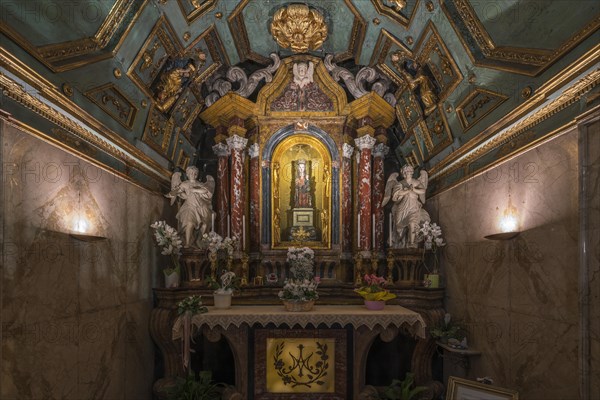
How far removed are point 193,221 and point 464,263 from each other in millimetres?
4850

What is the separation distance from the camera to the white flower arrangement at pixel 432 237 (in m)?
7.14

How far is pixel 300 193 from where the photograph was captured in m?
8.74

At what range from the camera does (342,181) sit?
28.3 feet

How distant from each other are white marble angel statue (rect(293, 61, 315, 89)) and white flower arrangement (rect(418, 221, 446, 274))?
12.8 ft

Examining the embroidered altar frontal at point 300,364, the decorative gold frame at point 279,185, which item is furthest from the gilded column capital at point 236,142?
the embroidered altar frontal at point 300,364

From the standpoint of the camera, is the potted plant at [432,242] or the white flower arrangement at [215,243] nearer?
the potted plant at [432,242]

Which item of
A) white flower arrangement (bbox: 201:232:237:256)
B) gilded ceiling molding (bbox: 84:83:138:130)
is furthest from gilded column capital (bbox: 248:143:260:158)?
gilded ceiling molding (bbox: 84:83:138:130)

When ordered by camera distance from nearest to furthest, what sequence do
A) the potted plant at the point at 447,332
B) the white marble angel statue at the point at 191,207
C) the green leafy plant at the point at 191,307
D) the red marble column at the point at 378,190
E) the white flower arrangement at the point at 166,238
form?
the green leafy plant at the point at 191,307 < the potted plant at the point at 447,332 < the white flower arrangement at the point at 166,238 < the white marble angel statue at the point at 191,207 < the red marble column at the point at 378,190

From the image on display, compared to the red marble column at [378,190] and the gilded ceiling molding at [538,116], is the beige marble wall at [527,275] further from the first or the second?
the red marble column at [378,190]

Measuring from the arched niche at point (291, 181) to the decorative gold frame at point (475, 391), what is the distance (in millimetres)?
3932

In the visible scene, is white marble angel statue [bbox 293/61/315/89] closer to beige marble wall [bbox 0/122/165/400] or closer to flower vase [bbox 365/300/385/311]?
beige marble wall [bbox 0/122/165/400]

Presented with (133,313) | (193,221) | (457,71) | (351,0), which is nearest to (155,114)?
(193,221)

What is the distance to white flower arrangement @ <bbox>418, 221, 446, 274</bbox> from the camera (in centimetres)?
714

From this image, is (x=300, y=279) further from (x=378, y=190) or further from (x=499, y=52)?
(x=499, y=52)
